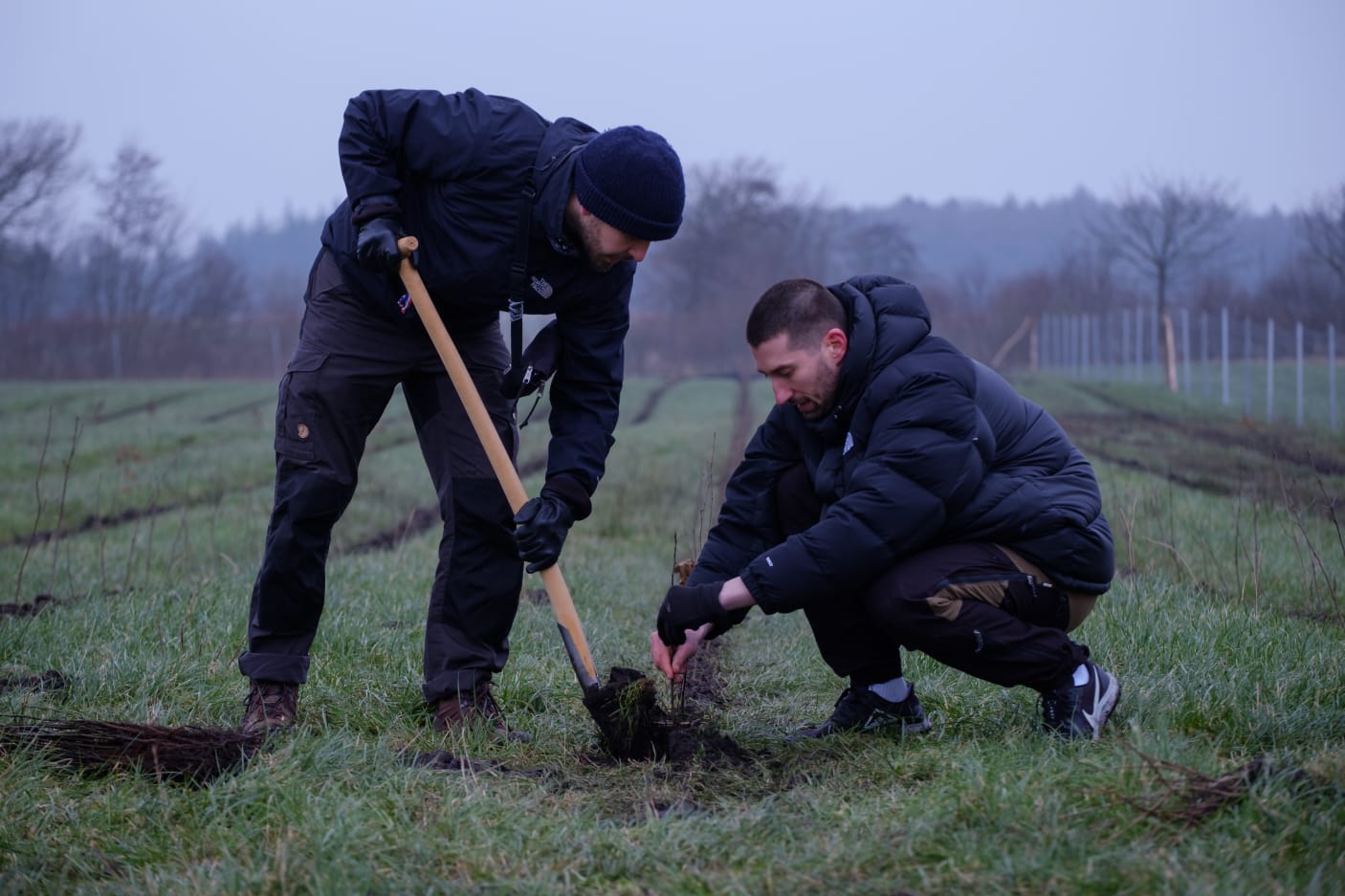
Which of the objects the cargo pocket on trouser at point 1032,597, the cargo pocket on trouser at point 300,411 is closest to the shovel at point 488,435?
the cargo pocket on trouser at point 300,411

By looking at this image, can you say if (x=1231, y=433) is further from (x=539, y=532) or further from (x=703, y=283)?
(x=703, y=283)

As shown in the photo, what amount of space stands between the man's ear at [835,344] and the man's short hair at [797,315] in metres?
0.02

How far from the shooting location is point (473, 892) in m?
2.47

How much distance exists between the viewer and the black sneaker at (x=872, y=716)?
12.3 feet

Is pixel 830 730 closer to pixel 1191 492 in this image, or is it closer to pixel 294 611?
pixel 294 611

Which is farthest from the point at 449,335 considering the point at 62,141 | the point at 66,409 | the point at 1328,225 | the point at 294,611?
the point at 62,141

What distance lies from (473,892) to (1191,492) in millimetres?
9984

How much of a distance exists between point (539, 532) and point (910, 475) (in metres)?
1.18

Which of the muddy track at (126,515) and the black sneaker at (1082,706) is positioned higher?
the black sneaker at (1082,706)

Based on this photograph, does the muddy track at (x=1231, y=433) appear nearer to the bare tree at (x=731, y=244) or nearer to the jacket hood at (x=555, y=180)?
the jacket hood at (x=555, y=180)

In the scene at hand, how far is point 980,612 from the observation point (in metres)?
3.35

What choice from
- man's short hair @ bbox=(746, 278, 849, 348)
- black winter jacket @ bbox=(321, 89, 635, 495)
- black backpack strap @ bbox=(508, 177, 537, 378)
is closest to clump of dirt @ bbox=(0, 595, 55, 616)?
black winter jacket @ bbox=(321, 89, 635, 495)

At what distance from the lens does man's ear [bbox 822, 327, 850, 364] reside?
3.43 m

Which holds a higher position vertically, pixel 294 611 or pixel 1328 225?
pixel 1328 225
